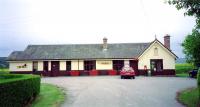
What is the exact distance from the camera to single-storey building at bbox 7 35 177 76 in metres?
51.4

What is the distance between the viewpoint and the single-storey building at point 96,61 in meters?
51.4

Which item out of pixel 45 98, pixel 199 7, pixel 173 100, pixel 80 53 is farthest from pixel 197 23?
pixel 80 53

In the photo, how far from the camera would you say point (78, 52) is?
180ft

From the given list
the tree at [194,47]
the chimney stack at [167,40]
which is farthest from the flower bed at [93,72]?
the tree at [194,47]

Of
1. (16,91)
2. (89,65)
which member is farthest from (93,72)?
(16,91)

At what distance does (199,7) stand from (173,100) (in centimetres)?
670

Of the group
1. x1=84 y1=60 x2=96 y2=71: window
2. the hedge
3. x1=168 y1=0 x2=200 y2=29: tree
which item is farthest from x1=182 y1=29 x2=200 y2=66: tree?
x1=84 y1=60 x2=96 y2=71: window

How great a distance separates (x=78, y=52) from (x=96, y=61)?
3931 millimetres

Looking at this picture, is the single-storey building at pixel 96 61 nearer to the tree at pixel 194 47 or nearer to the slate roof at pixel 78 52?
the slate roof at pixel 78 52

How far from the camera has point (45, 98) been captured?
21.9m

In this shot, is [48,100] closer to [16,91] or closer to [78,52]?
[16,91]

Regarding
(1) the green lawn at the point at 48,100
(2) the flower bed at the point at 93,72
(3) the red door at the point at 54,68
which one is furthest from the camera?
(3) the red door at the point at 54,68

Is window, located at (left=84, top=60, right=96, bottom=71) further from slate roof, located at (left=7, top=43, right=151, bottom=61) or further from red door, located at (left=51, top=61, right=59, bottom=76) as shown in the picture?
red door, located at (left=51, top=61, right=59, bottom=76)

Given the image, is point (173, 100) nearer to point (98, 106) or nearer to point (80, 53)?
point (98, 106)
